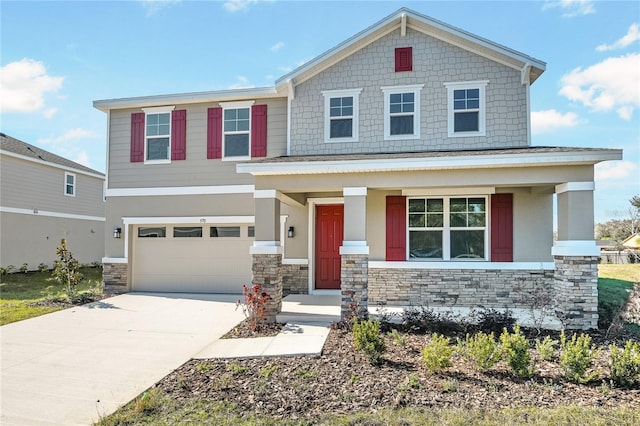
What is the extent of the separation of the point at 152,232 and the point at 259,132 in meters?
4.63

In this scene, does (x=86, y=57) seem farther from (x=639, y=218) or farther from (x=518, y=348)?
(x=639, y=218)

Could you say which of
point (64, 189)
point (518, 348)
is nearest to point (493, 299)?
point (518, 348)

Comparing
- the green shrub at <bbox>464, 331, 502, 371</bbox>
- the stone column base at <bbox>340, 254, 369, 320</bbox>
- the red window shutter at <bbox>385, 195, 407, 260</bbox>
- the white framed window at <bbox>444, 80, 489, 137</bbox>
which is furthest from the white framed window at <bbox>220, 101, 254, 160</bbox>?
the green shrub at <bbox>464, 331, 502, 371</bbox>

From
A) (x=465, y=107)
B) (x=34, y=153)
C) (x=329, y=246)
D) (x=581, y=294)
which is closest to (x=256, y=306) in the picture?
(x=329, y=246)

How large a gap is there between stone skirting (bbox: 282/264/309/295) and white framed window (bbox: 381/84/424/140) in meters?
4.27

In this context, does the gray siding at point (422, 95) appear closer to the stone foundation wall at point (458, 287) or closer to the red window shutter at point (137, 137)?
the stone foundation wall at point (458, 287)

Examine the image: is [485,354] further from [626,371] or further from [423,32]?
[423,32]

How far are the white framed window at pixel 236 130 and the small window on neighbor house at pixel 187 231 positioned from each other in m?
2.36

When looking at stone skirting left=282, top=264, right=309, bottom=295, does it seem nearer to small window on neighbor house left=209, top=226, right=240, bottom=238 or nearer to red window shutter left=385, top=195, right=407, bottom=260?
small window on neighbor house left=209, top=226, right=240, bottom=238

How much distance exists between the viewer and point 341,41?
33.3ft

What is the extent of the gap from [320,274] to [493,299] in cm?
446

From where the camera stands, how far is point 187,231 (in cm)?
1177

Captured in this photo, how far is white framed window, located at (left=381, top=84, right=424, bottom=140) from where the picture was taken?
9.95 metres

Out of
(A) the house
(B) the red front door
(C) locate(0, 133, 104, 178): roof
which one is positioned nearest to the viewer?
(A) the house
